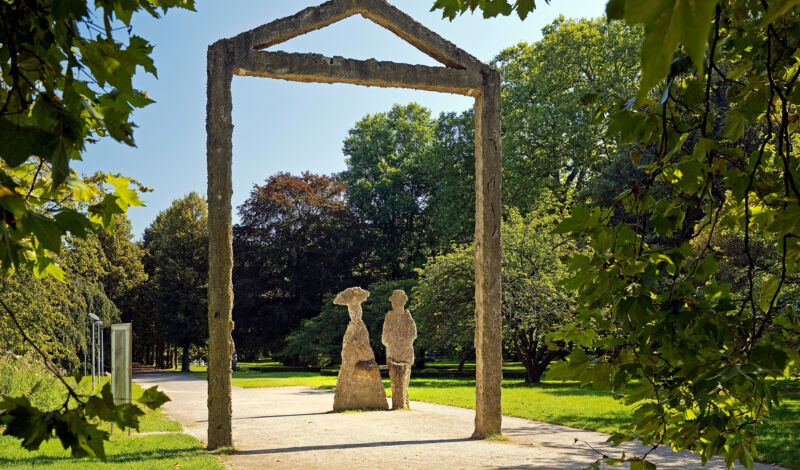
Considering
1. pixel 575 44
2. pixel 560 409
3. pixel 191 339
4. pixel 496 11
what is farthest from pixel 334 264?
pixel 496 11

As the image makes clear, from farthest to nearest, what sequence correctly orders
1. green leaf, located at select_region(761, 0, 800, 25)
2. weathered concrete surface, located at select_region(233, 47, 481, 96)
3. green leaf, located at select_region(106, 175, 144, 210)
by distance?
weathered concrete surface, located at select_region(233, 47, 481, 96) < green leaf, located at select_region(106, 175, 144, 210) < green leaf, located at select_region(761, 0, 800, 25)

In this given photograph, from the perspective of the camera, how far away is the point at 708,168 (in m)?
2.17

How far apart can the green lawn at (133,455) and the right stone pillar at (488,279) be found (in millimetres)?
3458

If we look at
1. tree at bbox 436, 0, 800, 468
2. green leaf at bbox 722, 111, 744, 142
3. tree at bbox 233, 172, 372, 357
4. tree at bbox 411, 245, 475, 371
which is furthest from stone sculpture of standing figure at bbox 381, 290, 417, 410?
tree at bbox 233, 172, 372, 357

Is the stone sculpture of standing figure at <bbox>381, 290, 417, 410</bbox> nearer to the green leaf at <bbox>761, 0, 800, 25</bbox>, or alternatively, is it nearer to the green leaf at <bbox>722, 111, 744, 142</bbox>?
the green leaf at <bbox>722, 111, 744, 142</bbox>

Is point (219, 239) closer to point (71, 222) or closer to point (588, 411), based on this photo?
point (71, 222)

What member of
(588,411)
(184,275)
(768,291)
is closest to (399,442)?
(588,411)

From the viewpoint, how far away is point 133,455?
7.83 m

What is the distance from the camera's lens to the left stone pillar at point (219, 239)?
8.02m

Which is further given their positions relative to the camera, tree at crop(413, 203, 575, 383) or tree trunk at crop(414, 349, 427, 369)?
tree trunk at crop(414, 349, 427, 369)

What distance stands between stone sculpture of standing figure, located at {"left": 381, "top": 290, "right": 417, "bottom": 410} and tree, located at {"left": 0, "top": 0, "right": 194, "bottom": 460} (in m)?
11.8

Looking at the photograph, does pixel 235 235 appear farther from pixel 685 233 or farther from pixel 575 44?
pixel 685 233

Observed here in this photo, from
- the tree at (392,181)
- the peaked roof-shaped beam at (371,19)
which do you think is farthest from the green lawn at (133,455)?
the tree at (392,181)

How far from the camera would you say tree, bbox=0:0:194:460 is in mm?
1209
